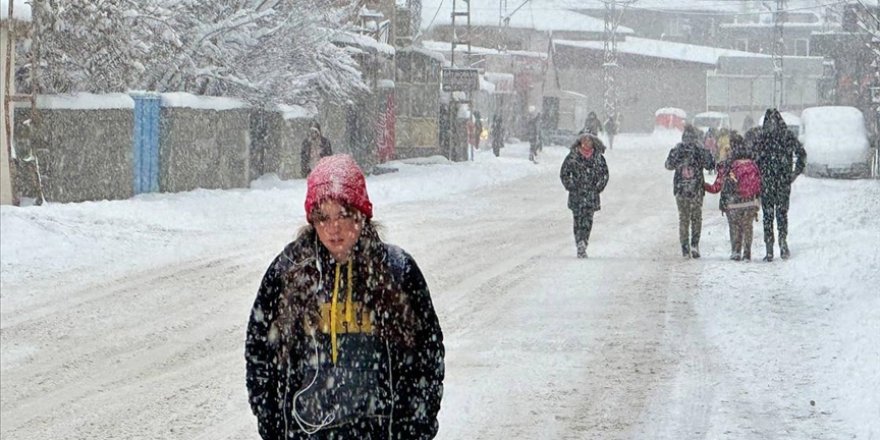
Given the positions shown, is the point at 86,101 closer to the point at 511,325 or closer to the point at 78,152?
the point at 78,152

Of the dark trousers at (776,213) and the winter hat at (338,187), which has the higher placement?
the winter hat at (338,187)

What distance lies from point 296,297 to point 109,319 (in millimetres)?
7942

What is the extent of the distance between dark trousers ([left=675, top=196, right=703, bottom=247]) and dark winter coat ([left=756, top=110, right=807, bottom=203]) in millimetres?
873

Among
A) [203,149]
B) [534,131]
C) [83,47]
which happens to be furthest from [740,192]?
[534,131]

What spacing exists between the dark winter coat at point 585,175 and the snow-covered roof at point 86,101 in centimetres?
915

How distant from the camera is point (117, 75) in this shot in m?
23.8

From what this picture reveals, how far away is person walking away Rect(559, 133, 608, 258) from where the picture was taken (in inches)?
640

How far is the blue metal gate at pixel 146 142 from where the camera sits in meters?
23.8

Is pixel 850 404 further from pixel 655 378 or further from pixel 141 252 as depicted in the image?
pixel 141 252

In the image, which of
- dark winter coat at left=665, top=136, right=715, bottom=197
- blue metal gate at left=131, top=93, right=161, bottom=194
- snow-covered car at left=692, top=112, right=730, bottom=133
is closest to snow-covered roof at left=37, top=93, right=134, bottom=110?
blue metal gate at left=131, top=93, right=161, bottom=194

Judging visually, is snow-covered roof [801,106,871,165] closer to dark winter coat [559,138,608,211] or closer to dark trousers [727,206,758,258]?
dark trousers [727,206,758,258]

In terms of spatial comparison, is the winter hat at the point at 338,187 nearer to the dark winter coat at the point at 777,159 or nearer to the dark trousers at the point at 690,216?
the dark winter coat at the point at 777,159

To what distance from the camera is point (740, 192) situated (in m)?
16.0

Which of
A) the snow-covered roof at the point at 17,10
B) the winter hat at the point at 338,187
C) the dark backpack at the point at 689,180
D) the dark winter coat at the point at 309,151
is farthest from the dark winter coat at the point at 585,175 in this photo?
the winter hat at the point at 338,187
